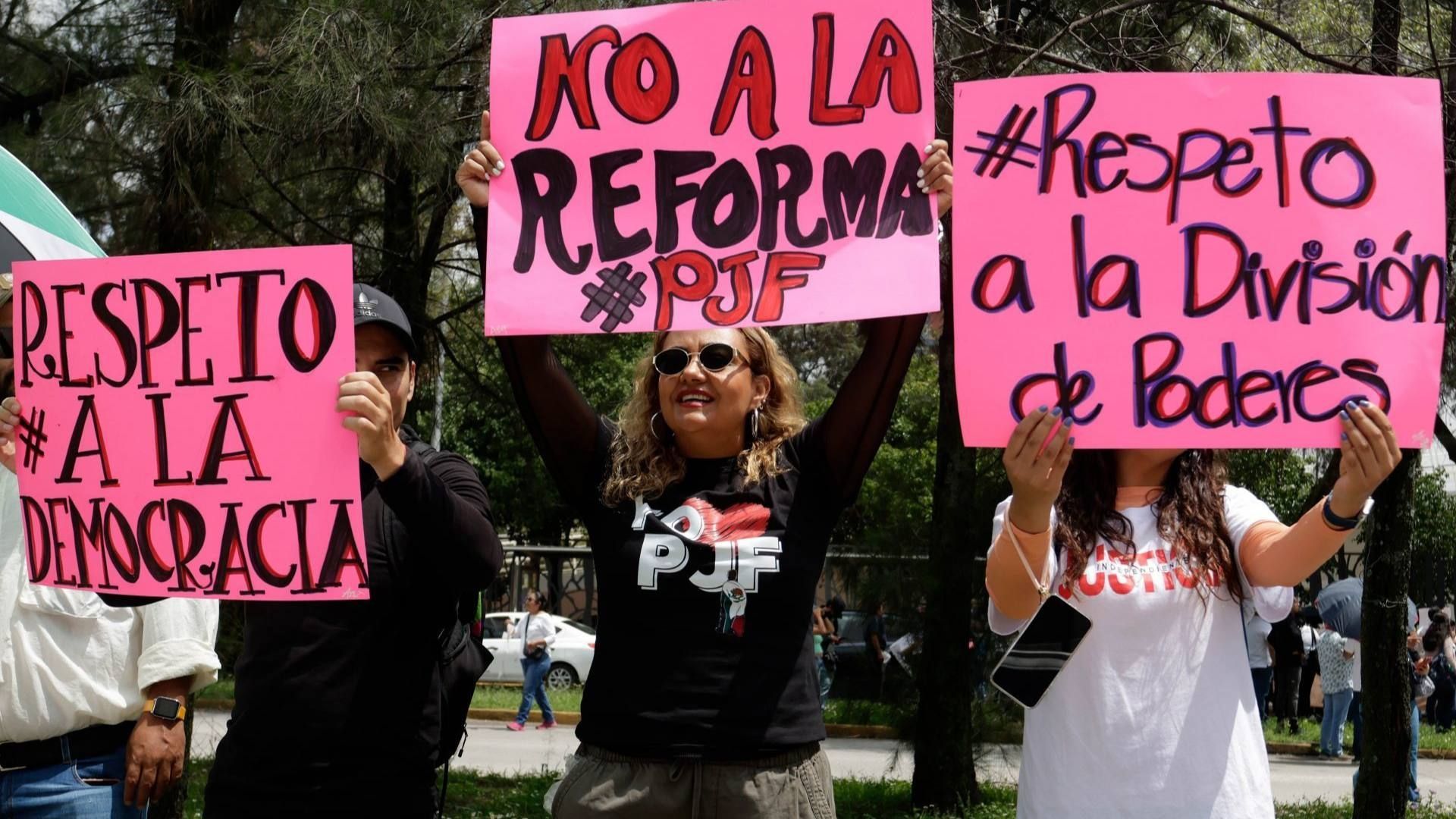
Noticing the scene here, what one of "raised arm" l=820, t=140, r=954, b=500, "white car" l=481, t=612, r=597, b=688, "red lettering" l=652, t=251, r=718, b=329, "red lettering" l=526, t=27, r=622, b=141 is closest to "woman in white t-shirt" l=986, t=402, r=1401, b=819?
"raised arm" l=820, t=140, r=954, b=500

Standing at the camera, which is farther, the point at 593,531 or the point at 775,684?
the point at 593,531

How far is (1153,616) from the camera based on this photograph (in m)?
2.46

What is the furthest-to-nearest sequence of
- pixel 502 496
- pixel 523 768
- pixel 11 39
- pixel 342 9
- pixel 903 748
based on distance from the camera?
pixel 502 496
pixel 523 768
pixel 903 748
pixel 11 39
pixel 342 9

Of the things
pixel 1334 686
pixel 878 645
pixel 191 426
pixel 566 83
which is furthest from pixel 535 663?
pixel 566 83

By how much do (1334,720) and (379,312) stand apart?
41.6 ft

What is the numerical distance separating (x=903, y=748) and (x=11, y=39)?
6.23 meters

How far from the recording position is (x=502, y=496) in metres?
27.9

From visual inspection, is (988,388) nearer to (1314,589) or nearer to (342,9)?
(342,9)

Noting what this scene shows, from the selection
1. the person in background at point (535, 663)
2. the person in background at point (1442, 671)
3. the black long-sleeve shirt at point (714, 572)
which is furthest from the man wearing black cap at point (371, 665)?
the person in background at point (1442, 671)

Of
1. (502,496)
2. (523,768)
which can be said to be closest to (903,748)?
(523,768)

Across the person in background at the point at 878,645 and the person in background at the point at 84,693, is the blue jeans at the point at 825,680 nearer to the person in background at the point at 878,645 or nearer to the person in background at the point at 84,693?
the person in background at the point at 878,645

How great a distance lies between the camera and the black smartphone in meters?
2.47

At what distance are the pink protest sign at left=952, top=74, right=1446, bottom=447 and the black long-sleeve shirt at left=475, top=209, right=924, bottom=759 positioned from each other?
0.25m

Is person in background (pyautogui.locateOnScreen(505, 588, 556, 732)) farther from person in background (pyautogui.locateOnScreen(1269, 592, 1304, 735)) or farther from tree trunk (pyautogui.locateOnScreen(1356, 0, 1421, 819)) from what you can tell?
tree trunk (pyautogui.locateOnScreen(1356, 0, 1421, 819))
